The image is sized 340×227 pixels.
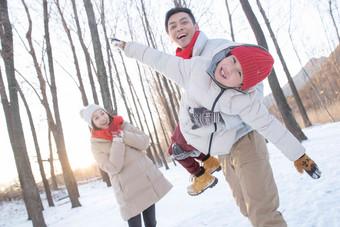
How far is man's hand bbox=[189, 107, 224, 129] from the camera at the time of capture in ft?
4.94

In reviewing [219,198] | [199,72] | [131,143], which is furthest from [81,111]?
[219,198]

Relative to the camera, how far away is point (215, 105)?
145 cm

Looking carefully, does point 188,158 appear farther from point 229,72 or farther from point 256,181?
point 229,72

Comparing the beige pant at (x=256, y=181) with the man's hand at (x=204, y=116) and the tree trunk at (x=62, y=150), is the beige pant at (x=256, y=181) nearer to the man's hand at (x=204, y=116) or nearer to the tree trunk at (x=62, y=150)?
the man's hand at (x=204, y=116)

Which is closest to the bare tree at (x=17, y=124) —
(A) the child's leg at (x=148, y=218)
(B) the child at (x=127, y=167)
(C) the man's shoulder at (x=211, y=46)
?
(B) the child at (x=127, y=167)

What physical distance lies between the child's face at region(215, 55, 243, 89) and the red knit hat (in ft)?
0.11

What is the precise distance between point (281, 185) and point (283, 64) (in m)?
11.2

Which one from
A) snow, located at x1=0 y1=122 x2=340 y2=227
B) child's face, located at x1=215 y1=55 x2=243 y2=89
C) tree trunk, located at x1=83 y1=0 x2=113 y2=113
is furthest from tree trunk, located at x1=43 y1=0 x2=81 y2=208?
child's face, located at x1=215 y1=55 x2=243 y2=89

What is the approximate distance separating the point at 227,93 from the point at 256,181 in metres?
0.64

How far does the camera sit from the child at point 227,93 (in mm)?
1378

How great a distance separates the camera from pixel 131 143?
8.41 feet

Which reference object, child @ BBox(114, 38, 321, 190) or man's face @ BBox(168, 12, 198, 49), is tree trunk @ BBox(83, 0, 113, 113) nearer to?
man's face @ BBox(168, 12, 198, 49)

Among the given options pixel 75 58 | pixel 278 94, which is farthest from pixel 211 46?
pixel 75 58

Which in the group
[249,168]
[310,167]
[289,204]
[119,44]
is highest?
[119,44]
